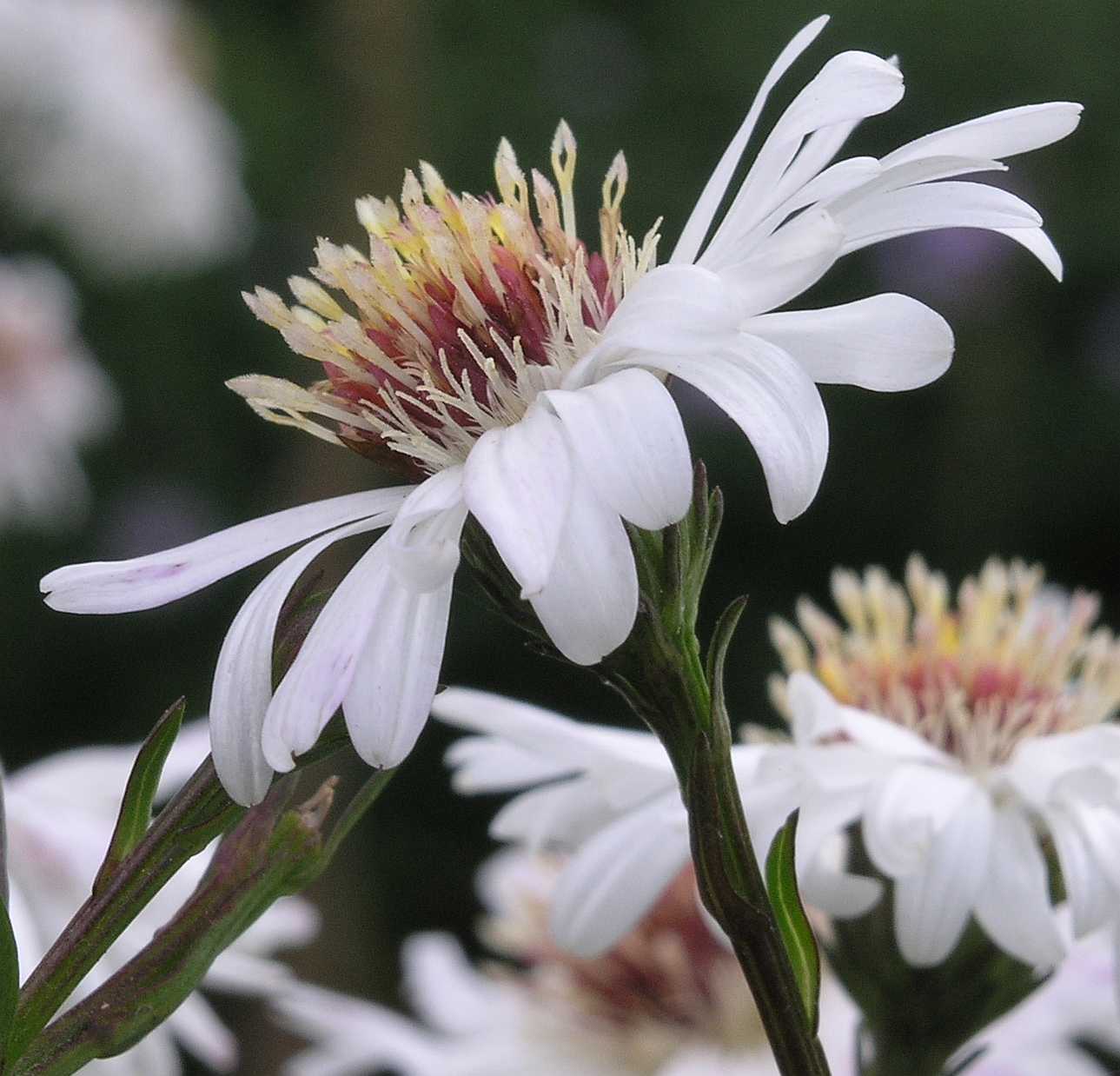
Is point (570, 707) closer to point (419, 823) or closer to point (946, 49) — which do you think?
point (419, 823)

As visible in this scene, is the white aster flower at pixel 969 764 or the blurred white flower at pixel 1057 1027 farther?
the blurred white flower at pixel 1057 1027

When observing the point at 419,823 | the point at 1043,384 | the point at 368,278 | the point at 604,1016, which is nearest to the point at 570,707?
the point at 419,823

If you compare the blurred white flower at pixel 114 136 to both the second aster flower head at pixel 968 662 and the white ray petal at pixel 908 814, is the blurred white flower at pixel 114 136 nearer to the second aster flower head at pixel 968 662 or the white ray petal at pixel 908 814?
the second aster flower head at pixel 968 662

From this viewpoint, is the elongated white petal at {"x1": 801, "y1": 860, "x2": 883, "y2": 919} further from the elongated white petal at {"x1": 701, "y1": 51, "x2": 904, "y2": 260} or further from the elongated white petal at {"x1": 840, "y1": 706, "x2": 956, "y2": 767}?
the elongated white petal at {"x1": 701, "y1": 51, "x2": 904, "y2": 260}

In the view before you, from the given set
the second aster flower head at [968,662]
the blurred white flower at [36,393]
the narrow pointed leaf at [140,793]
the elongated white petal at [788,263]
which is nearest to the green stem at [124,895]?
A: the narrow pointed leaf at [140,793]

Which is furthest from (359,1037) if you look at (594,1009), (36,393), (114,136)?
(114,136)

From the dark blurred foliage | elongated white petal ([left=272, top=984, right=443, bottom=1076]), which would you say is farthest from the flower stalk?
the dark blurred foliage

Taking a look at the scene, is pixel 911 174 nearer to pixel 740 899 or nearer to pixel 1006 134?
pixel 1006 134
